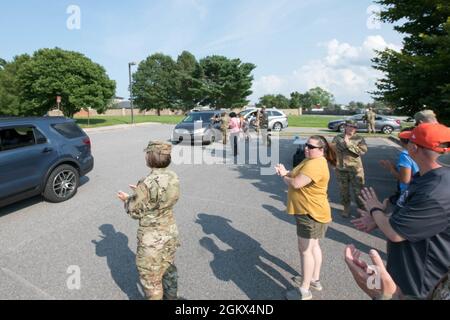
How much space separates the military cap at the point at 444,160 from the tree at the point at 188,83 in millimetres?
57514

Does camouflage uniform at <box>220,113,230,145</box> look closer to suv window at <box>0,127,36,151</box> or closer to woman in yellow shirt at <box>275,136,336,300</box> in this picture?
suv window at <box>0,127,36,151</box>

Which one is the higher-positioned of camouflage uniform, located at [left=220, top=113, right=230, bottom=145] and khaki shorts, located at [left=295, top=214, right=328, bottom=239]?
camouflage uniform, located at [left=220, top=113, right=230, bottom=145]

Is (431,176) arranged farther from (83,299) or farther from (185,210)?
(185,210)

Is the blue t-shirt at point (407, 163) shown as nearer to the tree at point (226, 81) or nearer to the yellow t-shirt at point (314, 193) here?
the yellow t-shirt at point (314, 193)

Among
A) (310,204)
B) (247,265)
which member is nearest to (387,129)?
(247,265)

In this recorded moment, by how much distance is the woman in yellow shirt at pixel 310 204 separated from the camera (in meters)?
2.84

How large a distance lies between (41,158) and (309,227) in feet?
16.7

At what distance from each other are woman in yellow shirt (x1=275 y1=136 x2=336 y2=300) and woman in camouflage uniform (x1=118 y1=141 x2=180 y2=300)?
47.8 inches

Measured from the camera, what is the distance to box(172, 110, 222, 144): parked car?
1387 centimetres

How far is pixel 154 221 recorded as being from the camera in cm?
257

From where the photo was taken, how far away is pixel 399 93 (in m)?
6.61

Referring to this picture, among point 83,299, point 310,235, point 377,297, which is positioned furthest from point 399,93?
point 83,299

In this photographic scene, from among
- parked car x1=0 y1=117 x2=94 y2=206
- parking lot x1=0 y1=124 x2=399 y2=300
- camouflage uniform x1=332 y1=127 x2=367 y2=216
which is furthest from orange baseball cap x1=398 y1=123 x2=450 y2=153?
parked car x1=0 y1=117 x2=94 y2=206
